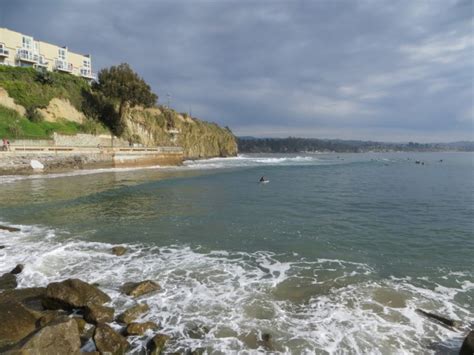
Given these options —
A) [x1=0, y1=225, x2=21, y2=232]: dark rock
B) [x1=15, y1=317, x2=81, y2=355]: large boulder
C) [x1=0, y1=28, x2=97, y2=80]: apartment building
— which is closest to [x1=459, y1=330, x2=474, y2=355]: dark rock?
[x1=15, y1=317, x2=81, y2=355]: large boulder

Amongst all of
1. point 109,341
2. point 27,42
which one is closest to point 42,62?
point 27,42

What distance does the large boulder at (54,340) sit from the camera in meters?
4.41

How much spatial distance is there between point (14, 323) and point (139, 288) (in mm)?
2562

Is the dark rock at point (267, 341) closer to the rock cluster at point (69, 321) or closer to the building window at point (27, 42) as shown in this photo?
the rock cluster at point (69, 321)

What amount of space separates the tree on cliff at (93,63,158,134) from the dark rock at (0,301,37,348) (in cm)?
5494

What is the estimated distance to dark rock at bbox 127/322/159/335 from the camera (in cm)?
587

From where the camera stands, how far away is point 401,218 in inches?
607

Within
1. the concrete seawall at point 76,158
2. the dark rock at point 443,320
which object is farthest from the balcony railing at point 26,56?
the dark rock at point 443,320

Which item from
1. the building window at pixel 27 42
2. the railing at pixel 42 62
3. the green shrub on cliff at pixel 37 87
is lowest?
the green shrub on cliff at pixel 37 87

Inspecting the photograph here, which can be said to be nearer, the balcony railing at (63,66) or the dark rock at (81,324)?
the dark rock at (81,324)

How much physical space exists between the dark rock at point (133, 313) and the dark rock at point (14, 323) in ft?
5.12

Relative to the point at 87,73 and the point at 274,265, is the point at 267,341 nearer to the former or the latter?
the point at 274,265

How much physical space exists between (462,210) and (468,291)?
11378 millimetres

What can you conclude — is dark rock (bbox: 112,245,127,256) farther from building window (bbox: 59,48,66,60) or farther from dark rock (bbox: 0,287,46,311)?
building window (bbox: 59,48,66,60)
